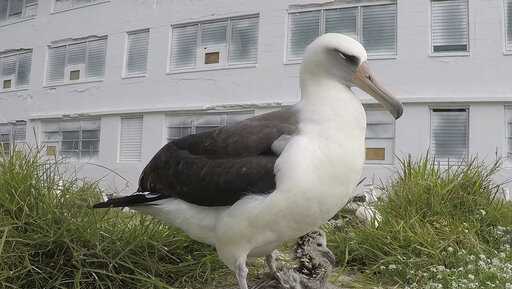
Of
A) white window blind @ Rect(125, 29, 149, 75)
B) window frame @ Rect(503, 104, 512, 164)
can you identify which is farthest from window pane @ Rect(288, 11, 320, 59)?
window frame @ Rect(503, 104, 512, 164)

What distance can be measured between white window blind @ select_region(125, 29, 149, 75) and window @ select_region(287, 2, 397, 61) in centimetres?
443

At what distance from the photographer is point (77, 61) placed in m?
15.8

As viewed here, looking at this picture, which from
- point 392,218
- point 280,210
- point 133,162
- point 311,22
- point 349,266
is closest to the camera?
point 280,210

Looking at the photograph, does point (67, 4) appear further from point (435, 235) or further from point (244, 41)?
point (435, 235)

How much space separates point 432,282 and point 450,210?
1.12 meters

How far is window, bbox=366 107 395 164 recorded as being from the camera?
Answer: 11.0 metres

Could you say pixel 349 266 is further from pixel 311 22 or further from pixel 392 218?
pixel 311 22

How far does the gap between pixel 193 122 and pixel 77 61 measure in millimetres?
5172

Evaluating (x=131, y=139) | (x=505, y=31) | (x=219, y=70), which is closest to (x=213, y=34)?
(x=219, y=70)

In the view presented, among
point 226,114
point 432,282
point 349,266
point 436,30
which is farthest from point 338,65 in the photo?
point 226,114

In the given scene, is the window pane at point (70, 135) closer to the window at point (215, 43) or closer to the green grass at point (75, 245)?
the window at point (215, 43)

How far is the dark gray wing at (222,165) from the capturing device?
7.45 ft

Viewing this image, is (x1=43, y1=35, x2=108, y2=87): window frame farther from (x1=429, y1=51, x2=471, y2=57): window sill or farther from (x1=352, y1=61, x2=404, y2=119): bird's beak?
(x1=352, y1=61, x2=404, y2=119): bird's beak

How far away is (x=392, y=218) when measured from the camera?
152 inches
